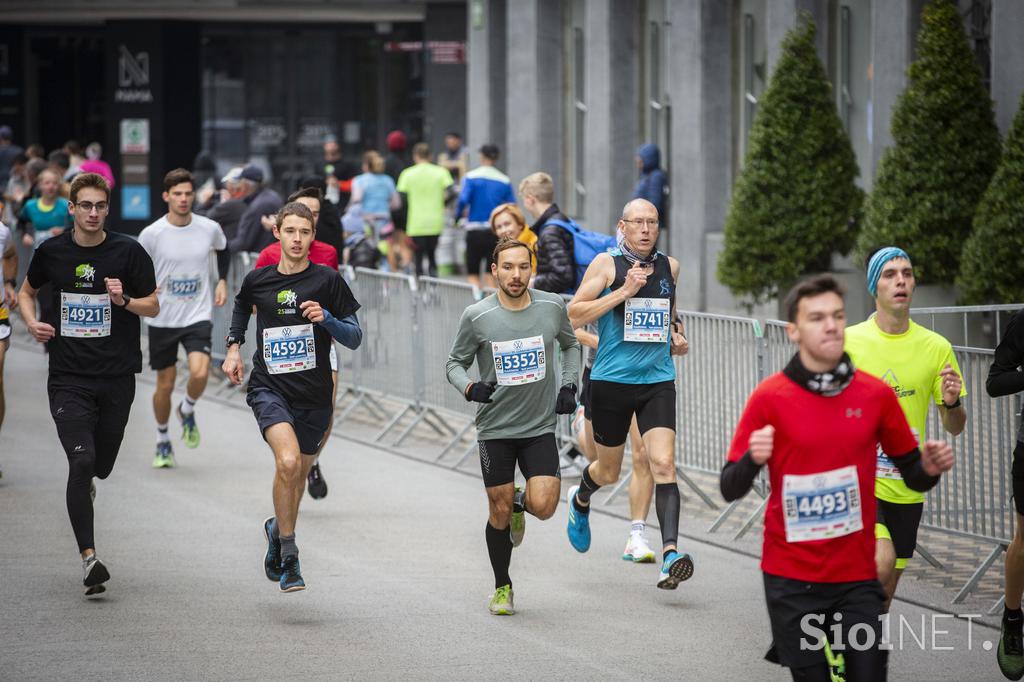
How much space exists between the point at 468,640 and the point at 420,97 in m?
29.6

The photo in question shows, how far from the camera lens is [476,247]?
1942cm

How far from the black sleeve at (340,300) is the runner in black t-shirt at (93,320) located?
1156 mm

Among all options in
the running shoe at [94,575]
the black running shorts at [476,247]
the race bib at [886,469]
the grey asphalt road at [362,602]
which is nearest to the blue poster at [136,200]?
the black running shorts at [476,247]

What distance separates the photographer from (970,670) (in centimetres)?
734

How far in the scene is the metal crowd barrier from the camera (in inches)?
342

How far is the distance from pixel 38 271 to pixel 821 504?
536 centimetres

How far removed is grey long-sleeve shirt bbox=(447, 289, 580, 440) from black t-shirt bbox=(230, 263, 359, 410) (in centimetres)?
85

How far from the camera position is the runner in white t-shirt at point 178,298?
40.7 ft

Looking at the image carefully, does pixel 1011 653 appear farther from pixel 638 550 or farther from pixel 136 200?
pixel 136 200

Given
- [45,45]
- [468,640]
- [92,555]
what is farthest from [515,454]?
[45,45]

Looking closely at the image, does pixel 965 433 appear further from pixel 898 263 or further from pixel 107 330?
pixel 107 330

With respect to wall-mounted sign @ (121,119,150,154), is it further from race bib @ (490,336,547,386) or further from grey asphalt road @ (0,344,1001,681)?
race bib @ (490,336,547,386)

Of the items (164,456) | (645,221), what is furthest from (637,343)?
(164,456)

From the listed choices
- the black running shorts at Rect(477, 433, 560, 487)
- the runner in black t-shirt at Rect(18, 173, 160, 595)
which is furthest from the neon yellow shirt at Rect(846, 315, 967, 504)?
the runner in black t-shirt at Rect(18, 173, 160, 595)
